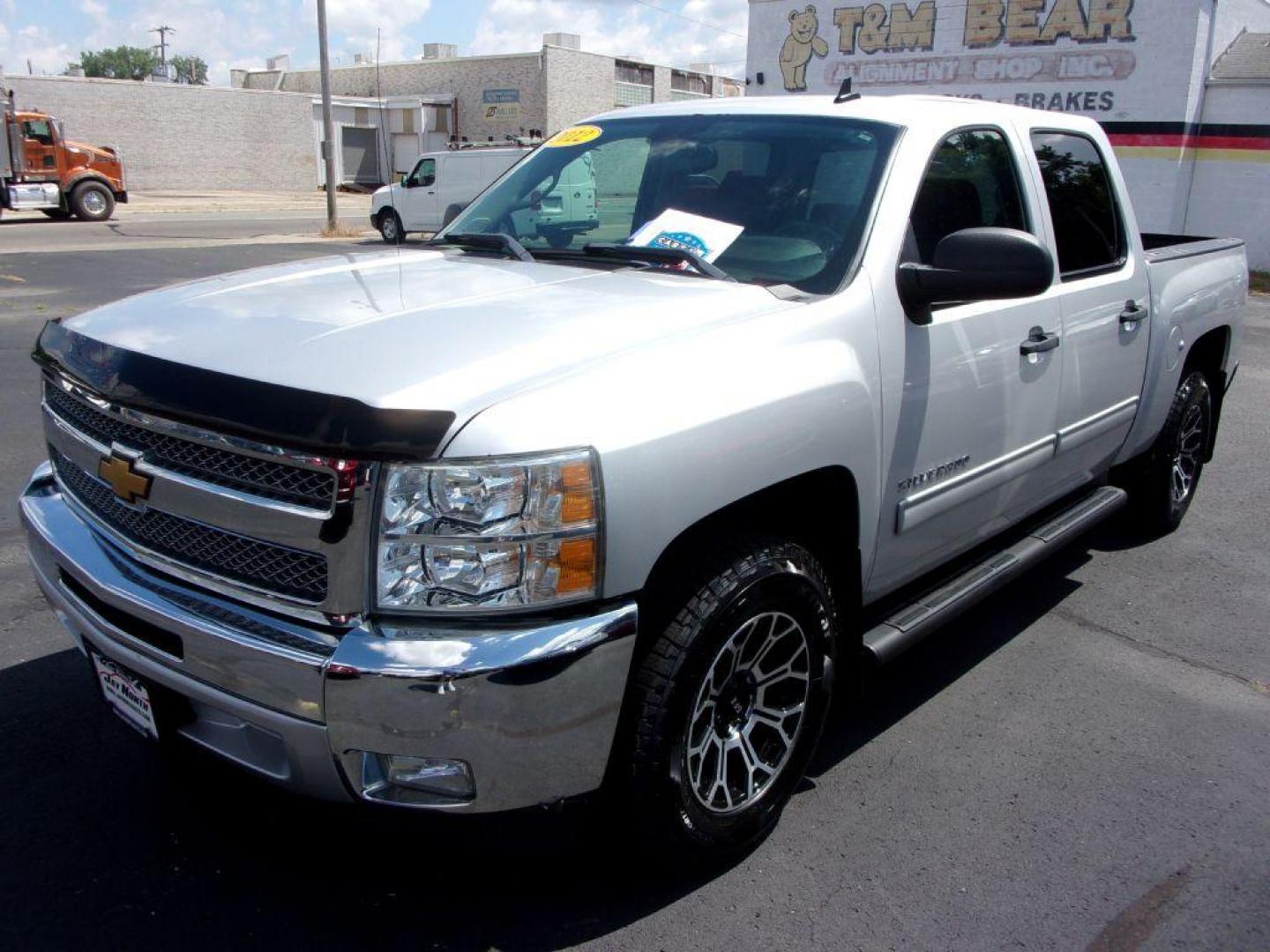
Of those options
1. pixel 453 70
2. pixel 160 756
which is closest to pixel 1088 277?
pixel 160 756

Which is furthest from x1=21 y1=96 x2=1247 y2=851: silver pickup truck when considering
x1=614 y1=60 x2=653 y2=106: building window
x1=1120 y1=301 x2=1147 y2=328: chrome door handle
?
x1=614 y1=60 x2=653 y2=106: building window

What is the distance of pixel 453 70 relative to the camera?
47125 mm

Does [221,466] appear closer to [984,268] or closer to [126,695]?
[126,695]

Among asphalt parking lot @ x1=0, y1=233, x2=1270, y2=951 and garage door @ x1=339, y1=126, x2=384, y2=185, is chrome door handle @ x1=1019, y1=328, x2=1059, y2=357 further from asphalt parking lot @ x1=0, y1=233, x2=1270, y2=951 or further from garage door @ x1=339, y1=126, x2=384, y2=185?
garage door @ x1=339, y1=126, x2=384, y2=185

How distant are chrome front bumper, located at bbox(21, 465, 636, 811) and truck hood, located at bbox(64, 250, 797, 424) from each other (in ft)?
1.60

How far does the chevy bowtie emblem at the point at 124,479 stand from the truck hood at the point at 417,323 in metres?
0.27

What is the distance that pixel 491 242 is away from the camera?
12.7 ft

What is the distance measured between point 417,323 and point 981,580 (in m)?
2.14

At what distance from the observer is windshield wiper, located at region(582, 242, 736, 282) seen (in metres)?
3.28

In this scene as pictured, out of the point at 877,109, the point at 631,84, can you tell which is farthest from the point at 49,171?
the point at 631,84

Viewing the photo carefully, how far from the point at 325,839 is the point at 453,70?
48.2 m

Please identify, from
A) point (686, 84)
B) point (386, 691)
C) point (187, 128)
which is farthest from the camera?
point (686, 84)

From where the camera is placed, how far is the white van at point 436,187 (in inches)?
894

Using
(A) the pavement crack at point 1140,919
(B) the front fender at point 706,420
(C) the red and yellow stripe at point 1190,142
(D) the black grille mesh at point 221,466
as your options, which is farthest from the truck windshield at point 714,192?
(C) the red and yellow stripe at point 1190,142
